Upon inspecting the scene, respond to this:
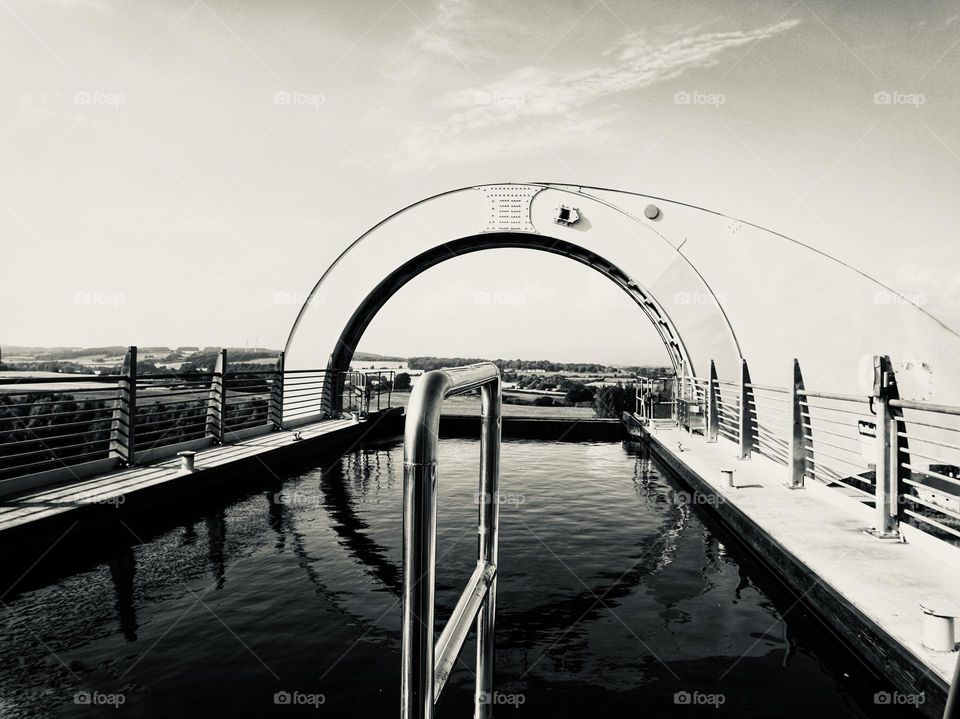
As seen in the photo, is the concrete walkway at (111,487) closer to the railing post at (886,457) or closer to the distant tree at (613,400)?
the railing post at (886,457)

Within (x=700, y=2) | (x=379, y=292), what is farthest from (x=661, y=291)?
(x=379, y=292)

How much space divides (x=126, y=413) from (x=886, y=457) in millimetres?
7110

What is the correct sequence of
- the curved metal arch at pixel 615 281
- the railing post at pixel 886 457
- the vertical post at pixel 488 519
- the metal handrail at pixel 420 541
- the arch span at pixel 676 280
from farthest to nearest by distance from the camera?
the curved metal arch at pixel 615 281 → the arch span at pixel 676 280 → the railing post at pixel 886 457 → the vertical post at pixel 488 519 → the metal handrail at pixel 420 541

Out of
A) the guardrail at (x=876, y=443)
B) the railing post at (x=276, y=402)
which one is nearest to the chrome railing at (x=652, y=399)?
the guardrail at (x=876, y=443)

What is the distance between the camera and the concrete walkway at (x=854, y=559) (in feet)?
→ 8.60

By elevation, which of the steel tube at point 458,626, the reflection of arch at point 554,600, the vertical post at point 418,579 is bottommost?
the reflection of arch at point 554,600

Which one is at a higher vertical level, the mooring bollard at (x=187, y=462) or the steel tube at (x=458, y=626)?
the steel tube at (x=458, y=626)

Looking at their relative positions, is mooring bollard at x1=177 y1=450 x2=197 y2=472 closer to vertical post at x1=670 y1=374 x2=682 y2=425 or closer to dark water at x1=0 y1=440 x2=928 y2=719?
dark water at x1=0 y1=440 x2=928 y2=719

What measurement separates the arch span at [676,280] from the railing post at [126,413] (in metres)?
5.86

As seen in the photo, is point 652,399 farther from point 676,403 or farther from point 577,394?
point 577,394

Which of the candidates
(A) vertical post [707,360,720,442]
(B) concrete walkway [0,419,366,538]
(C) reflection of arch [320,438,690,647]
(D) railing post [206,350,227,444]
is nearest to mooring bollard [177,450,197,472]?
(B) concrete walkway [0,419,366,538]

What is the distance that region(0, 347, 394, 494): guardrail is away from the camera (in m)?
5.32

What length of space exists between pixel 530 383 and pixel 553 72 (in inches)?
483

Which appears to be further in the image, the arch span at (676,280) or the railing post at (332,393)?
the railing post at (332,393)
